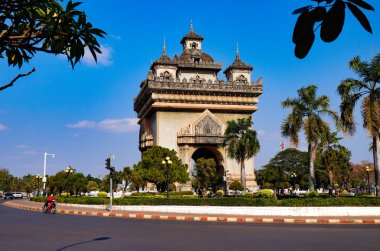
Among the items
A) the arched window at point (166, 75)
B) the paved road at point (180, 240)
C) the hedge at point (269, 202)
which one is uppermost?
the arched window at point (166, 75)

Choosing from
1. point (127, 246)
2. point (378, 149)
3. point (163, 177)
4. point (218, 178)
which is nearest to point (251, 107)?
point (218, 178)

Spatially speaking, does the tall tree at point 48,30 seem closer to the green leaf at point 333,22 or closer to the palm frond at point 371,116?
the green leaf at point 333,22

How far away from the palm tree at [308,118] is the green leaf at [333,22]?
2804cm

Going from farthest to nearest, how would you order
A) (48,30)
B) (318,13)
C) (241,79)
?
(241,79) → (48,30) → (318,13)

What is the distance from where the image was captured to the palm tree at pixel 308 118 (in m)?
29.0

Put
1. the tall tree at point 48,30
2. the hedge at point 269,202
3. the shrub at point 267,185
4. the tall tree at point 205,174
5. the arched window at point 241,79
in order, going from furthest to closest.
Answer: the arched window at point 241,79, the shrub at point 267,185, the tall tree at point 205,174, the hedge at point 269,202, the tall tree at point 48,30

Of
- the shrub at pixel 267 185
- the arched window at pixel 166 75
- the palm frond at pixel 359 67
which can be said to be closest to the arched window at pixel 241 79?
the arched window at pixel 166 75

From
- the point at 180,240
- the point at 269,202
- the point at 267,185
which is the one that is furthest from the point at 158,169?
the point at 180,240

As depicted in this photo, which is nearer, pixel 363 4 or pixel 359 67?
pixel 363 4

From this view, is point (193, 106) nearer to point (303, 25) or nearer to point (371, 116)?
point (371, 116)

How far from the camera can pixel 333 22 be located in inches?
75.8

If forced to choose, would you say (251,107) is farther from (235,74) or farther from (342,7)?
(342,7)

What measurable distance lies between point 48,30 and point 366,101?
2251 cm

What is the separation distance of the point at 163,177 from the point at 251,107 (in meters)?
20.5
